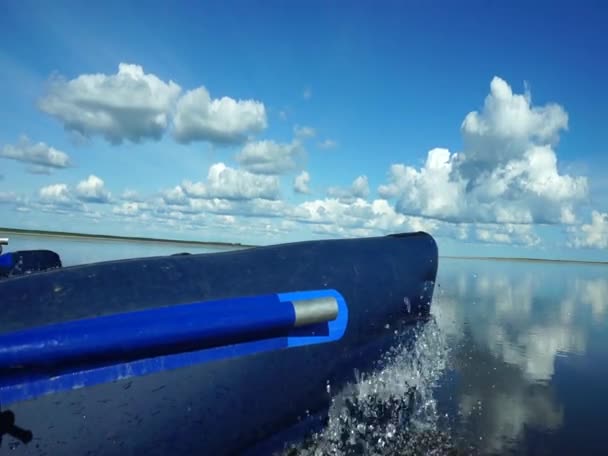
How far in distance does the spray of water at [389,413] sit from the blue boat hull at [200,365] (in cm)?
29

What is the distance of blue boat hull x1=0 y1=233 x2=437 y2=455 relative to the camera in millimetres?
2973

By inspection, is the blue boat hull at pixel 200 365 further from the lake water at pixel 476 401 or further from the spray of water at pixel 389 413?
the lake water at pixel 476 401

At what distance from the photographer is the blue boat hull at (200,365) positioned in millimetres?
2973

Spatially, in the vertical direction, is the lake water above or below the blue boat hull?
below

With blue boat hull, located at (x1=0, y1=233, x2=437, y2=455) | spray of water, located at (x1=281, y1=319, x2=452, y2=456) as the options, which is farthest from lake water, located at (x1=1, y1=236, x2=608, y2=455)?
blue boat hull, located at (x1=0, y1=233, x2=437, y2=455)

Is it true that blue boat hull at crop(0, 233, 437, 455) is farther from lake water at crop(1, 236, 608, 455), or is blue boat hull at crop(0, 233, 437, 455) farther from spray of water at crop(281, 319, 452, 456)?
lake water at crop(1, 236, 608, 455)

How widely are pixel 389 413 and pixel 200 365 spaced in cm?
303

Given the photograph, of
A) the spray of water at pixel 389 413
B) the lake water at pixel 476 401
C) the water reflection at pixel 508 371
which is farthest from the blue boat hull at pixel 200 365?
the water reflection at pixel 508 371

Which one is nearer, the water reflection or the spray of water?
the spray of water

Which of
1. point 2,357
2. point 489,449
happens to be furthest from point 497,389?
point 2,357

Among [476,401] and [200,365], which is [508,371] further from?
[200,365]

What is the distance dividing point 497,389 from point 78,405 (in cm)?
633

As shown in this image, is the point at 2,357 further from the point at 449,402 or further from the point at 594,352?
the point at 594,352

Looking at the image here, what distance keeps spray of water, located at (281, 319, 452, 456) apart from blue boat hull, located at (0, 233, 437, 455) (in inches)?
11.6
